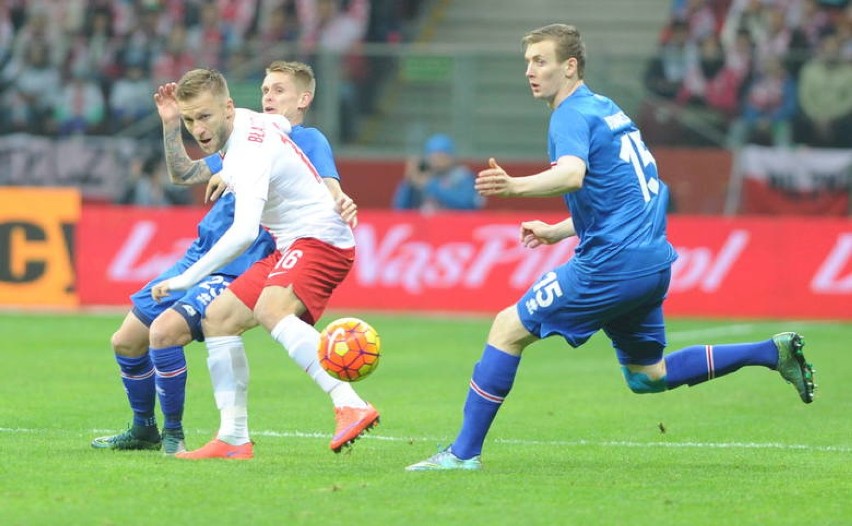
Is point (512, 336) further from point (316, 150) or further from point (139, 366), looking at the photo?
point (139, 366)

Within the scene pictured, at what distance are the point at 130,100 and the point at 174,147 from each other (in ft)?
46.1

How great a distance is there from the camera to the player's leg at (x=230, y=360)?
8.17 metres

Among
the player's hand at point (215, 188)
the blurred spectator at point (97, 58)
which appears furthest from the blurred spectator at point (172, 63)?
the player's hand at point (215, 188)

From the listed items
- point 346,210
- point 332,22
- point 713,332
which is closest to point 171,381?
point 346,210

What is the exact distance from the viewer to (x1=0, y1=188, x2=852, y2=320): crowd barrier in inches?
751

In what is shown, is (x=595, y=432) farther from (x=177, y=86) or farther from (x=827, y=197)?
(x=827, y=197)

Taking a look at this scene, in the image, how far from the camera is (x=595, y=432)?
10109 mm

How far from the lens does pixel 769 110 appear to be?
21.5m

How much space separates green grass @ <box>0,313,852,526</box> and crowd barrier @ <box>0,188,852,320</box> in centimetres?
367

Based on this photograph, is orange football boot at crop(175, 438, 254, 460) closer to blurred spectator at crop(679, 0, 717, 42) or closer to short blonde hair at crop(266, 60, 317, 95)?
short blonde hair at crop(266, 60, 317, 95)

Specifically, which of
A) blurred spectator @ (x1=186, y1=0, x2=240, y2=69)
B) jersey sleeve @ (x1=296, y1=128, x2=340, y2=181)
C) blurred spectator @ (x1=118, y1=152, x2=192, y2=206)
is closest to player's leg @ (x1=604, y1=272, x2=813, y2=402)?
jersey sleeve @ (x1=296, y1=128, x2=340, y2=181)

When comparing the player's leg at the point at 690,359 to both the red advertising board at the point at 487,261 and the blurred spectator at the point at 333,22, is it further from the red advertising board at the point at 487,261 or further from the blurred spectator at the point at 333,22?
the blurred spectator at the point at 333,22

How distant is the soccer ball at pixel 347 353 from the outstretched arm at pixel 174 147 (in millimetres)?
1416

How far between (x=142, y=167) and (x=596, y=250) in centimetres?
1449
